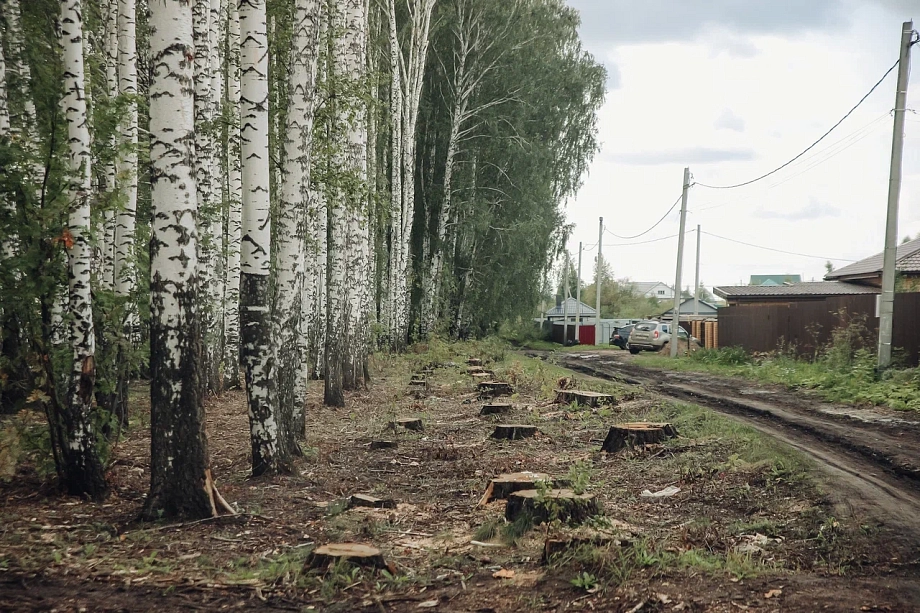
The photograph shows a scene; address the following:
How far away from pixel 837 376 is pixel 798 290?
23.2 meters

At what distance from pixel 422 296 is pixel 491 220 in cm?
413

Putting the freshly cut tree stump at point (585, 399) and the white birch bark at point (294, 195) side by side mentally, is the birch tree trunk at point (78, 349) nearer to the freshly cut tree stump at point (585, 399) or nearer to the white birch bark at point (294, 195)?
the white birch bark at point (294, 195)

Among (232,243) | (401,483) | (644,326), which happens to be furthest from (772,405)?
(644,326)

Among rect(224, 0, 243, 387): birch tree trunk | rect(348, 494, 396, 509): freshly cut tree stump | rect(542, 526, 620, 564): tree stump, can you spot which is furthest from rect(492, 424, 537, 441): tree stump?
rect(224, 0, 243, 387): birch tree trunk

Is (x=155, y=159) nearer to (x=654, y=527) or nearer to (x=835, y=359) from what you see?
(x=654, y=527)

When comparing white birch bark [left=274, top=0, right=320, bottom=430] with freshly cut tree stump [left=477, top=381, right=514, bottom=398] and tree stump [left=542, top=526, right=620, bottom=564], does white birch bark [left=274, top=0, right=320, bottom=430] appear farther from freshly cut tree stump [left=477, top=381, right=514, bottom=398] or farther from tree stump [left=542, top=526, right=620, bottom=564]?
freshly cut tree stump [left=477, top=381, right=514, bottom=398]

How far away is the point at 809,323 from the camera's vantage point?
2333cm

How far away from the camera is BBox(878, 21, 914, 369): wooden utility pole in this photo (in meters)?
17.0

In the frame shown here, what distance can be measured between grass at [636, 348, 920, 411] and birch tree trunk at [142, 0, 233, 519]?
1154 centimetres

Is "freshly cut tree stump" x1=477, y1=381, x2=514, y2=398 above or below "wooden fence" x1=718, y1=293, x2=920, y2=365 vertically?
below

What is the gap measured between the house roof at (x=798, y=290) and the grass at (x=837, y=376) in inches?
435

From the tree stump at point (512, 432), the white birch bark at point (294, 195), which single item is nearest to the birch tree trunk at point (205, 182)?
the white birch bark at point (294, 195)

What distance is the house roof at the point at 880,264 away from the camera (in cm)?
2752

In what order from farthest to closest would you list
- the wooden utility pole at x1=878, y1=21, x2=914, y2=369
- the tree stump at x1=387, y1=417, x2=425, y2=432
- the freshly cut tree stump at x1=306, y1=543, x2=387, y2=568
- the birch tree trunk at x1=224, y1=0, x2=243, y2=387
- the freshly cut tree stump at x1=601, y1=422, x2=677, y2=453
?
1. the wooden utility pole at x1=878, y1=21, x2=914, y2=369
2. the birch tree trunk at x1=224, y1=0, x2=243, y2=387
3. the tree stump at x1=387, y1=417, x2=425, y2=432
4. the freshly cut tree stump at x1=601, y1=422, x2=677, y2=453
5. the freshly cut tree stump at x1=306, y1=543, x2=387, y2=568
